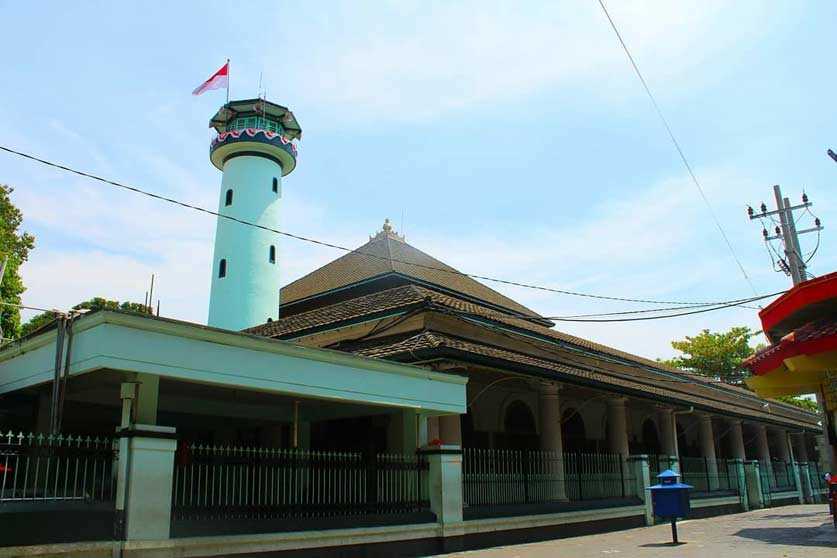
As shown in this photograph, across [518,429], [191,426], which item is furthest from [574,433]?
[191,426]

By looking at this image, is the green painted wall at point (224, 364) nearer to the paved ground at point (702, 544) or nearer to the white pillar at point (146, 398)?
the white pillar at point (146, 398)

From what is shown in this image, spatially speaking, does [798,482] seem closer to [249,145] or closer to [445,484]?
[445,484]

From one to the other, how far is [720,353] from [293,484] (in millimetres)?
47168

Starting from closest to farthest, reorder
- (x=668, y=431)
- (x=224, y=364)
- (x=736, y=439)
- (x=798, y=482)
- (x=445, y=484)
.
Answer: (x=224, y=364)
(x=445, y=484)
(x=668, y=431)
(x=736, y=439)
(x=798, y=482)

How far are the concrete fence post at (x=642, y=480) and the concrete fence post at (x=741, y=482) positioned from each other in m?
7.29

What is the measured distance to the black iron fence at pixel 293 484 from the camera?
372 inches

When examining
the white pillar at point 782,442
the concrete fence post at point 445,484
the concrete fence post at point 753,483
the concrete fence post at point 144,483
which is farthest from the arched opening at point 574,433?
the white pillar at point 782,442

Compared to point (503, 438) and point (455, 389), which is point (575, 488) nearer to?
point (503, 438)

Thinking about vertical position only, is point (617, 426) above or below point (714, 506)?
above

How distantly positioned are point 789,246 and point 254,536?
683 inches

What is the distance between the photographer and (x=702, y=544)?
41.6 ft

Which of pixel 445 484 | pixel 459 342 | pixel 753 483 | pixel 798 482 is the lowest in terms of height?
A: pixel 798 482

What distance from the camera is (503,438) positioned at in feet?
60.7

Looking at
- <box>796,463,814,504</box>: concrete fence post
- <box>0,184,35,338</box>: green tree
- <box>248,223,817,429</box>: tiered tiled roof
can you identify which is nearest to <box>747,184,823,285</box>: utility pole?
<box>248,223,817,429</box>: tiered tiled roof
